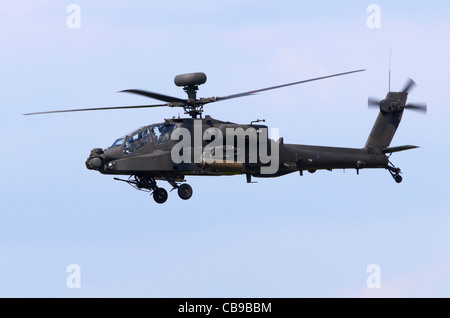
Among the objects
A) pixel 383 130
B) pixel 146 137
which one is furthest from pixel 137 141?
pixel 383 130

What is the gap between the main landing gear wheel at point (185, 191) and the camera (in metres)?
42.1

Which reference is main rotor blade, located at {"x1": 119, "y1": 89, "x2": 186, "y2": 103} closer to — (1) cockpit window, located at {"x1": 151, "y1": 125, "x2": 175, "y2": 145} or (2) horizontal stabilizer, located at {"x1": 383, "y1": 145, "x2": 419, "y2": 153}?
(1) cockpit window, located at {"x1": 151, "y1": 125, "x2": 175, "y2": 145}

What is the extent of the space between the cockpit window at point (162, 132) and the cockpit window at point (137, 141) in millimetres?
243

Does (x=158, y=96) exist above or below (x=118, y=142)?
above

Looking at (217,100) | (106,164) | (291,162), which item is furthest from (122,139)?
(291,162)

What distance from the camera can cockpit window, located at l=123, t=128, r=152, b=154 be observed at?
136ft

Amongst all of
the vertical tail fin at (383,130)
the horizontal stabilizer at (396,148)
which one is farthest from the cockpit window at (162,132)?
the horizontal stabilizer at (396,148)

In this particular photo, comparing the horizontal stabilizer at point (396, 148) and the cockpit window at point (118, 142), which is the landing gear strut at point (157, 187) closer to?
the cockpit window at point (118, 142)

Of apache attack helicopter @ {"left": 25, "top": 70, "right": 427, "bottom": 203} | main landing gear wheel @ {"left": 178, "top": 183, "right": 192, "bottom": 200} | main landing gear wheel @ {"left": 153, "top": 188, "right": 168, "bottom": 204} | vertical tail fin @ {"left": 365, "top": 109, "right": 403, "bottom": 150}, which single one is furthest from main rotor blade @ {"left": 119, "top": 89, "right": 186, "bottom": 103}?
vertical tail fin @ {"left": 365, "top": 109, "right": 403, "bottom": 150}

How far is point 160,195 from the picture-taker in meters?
42.9

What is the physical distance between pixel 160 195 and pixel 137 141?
2588mm

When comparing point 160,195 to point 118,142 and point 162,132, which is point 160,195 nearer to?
point 162,132
